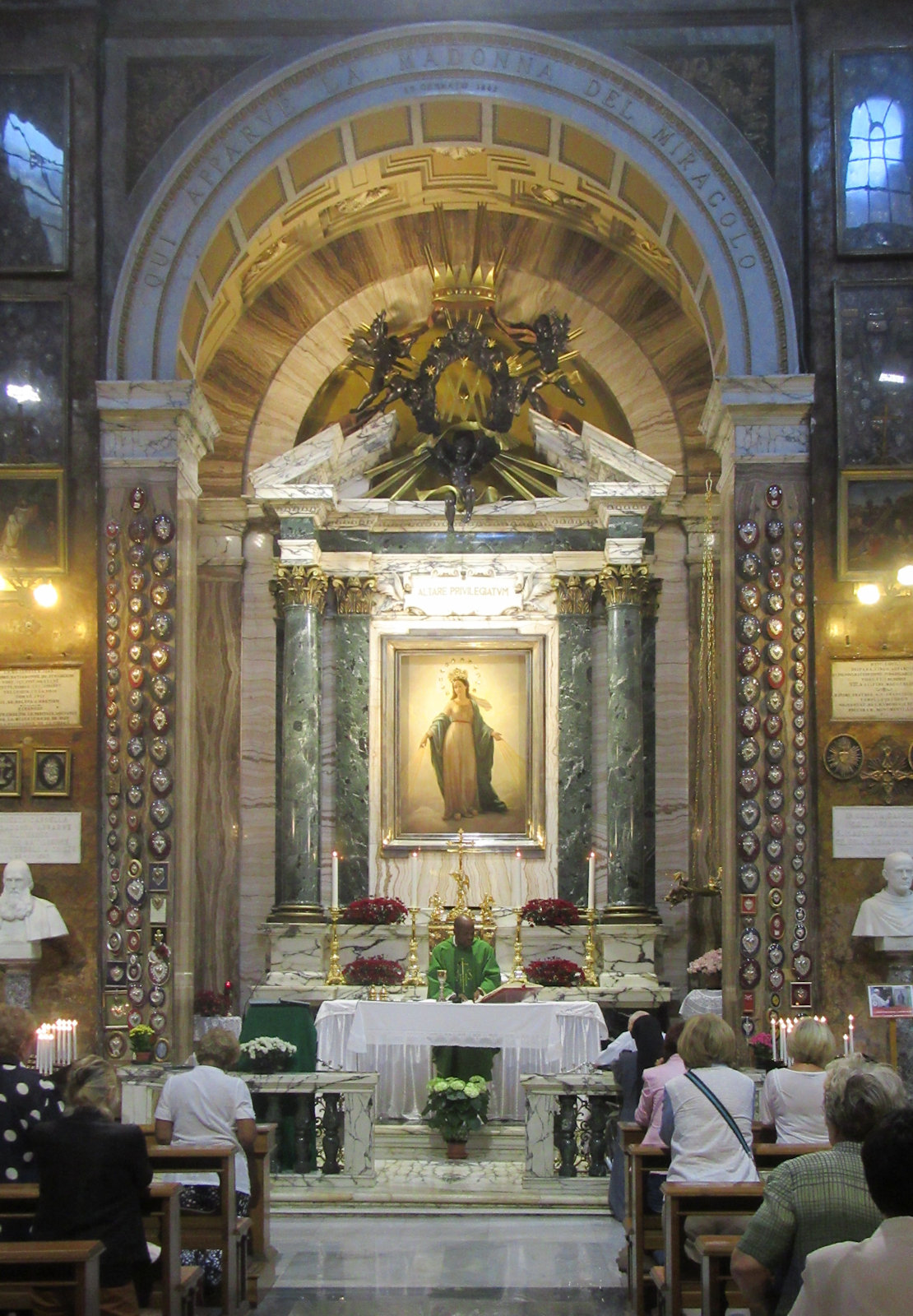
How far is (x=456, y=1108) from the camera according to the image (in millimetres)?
12227

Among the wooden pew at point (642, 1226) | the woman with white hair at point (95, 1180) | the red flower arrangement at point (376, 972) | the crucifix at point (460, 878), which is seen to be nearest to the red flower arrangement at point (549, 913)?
the crucifix at point (460, 878)

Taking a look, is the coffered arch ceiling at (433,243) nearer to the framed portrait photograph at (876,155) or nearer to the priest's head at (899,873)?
the framed portrait photograph at (876,155)

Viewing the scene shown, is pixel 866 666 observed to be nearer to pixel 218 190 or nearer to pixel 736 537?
pixel 736 537

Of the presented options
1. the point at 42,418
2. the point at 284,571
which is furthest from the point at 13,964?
the point at 284,571

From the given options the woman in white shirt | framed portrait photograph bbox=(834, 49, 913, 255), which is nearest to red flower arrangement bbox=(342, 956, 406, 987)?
Result: the woman in white shirt

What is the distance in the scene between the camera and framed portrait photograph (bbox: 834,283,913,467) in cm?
1222

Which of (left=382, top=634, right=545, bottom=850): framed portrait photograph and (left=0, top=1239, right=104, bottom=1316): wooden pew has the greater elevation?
(left=382, top=634, right=545, bottom=850): framed portrait photograph

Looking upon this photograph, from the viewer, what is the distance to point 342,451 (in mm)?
15711

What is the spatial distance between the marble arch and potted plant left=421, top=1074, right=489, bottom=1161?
530cm

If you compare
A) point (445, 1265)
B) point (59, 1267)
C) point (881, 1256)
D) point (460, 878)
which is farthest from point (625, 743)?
point (881, 1256)

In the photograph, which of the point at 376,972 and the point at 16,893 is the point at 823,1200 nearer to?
the point at 16,893

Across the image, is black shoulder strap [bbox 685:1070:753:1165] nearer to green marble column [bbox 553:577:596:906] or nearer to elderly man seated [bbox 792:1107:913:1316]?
elderly man seated [bbox 792:1107:913:1316]

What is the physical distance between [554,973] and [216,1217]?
6015 mm

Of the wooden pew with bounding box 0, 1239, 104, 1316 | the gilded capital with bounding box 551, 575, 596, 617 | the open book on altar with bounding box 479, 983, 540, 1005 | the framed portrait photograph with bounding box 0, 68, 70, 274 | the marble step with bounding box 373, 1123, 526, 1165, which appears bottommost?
the marble step with bounding box 373, 1123, 526, 1165
